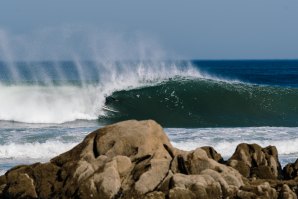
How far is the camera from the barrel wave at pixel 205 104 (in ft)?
96.8

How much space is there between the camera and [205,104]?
33250 millimetres

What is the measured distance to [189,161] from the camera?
1199 centimetres

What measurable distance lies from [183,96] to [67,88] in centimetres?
592

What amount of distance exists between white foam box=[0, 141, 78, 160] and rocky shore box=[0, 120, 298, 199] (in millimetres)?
6545

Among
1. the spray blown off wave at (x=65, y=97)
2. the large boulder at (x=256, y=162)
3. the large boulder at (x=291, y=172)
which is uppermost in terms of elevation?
A: the spray blown off wave at (x=65, y=97)

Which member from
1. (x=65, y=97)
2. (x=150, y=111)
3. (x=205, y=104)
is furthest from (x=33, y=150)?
(x=205, y=104)

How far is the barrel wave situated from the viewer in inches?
1162

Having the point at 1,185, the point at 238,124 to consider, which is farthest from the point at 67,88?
the point at 1,185

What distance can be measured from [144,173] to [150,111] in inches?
782

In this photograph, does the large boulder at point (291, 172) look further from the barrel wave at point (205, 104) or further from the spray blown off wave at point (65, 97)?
the spray blown off wave at point (65, 97)

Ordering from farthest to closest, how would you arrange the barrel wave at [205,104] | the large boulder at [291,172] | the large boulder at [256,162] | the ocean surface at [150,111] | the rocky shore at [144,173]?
the barrel wave at [205,104] < the ocean surface at [150,111] < the large boulder at [291,172] < the large boulder at [256,162] < the rocky shore at [144,173]

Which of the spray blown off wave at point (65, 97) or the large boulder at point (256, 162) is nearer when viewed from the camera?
the large boulder at point (256, 162)

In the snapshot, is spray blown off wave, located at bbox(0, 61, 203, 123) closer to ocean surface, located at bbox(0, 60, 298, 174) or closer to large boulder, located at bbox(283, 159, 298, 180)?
ocean surface, located at bbox(0, 60, 298, 174)

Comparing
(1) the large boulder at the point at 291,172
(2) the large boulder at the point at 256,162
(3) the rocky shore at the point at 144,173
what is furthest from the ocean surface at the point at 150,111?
(3) the rocky shore at the point at 144,173
